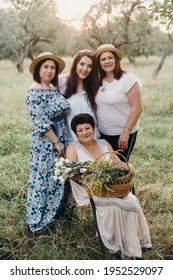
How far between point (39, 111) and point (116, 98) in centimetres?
71

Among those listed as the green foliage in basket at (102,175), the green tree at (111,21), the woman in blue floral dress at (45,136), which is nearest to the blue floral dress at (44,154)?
the woman in blue floral dress at (45,136)

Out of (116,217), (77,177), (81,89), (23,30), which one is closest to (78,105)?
(81,89)

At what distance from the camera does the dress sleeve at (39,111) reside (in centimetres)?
357

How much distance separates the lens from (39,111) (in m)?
3.57

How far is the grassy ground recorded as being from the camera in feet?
11.6

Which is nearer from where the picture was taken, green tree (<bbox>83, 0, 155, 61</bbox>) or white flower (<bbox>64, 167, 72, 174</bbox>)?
white flower (<bbox>64, 167, 72, 174</bbox>)

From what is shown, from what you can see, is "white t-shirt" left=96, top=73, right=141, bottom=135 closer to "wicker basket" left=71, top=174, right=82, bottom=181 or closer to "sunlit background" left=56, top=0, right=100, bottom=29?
"wicker basket" left=71, top=174, right=82, bottom=181

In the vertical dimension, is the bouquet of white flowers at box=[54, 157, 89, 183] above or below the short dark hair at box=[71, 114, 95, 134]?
below

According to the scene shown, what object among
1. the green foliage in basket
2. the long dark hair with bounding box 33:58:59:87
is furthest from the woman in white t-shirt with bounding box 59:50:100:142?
the green foliage in basket

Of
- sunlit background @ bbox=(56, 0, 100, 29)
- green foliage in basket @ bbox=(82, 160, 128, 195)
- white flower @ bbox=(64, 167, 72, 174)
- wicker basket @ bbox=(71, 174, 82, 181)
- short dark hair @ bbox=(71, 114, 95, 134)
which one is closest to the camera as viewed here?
green foliage in basket @ bbox=(82, 160, 128, 195)

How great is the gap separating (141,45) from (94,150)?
2426 centimetres

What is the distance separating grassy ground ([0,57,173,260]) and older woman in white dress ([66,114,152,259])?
0.14 meters

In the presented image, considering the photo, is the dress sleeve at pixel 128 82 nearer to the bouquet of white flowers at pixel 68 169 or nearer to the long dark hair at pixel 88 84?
the long dark hair at pixel 88 84
